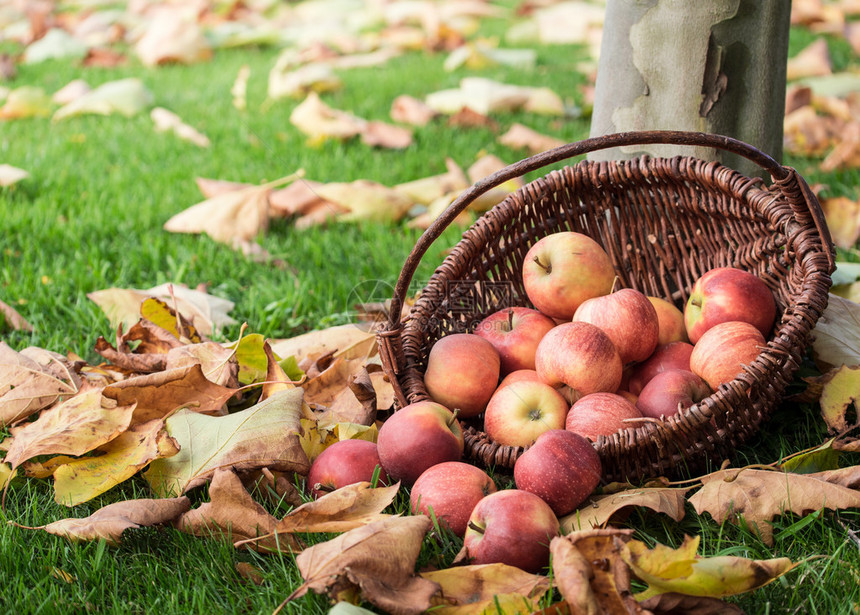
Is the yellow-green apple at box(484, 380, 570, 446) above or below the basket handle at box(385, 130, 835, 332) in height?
below

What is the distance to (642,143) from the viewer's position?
149 centimetres

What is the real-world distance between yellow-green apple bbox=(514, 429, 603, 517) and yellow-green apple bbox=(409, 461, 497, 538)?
0.24ft

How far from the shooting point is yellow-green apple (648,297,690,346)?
72.1 inches

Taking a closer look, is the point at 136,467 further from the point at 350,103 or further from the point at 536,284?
the point at 350,103

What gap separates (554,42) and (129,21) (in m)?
3.86

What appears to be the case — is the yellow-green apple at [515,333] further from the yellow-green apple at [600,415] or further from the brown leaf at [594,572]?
the brown leaf at [594,572]

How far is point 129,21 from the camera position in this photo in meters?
7.13

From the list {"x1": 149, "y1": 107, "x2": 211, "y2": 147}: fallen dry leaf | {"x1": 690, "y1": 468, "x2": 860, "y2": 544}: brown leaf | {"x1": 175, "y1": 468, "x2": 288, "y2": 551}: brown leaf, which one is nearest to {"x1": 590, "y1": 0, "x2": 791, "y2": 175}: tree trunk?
{"x1": 690, "y1": 468, "x2": 860, "y2": 544}: brown leaf

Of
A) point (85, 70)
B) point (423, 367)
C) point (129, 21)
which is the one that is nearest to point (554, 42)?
point (85, 70)

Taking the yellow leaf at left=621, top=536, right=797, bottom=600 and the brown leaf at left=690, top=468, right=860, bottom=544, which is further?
the brown leaf at left=690, top=468, right=860, bottom=544

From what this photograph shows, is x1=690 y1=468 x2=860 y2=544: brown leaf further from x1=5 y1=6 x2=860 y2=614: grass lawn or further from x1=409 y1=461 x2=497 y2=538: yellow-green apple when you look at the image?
x1=409 y1=461 x2=497 y2=538: yellow-green apple

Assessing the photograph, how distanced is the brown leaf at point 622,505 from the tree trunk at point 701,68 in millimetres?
1032

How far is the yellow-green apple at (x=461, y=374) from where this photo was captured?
5.42 feet

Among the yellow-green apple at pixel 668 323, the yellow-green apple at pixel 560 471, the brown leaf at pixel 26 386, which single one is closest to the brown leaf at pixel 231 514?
the yellow-green apple at pixel 560 471
